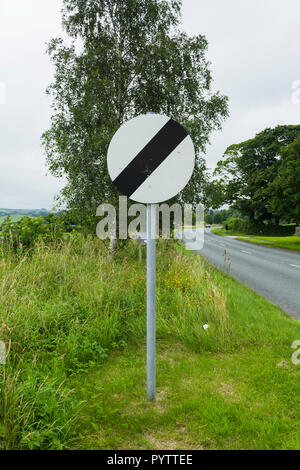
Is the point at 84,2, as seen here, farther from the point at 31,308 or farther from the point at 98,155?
the point at 31,308

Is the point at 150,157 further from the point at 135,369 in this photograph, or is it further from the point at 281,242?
the point at 281,242

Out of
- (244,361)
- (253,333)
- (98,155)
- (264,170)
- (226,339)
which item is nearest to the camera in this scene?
(244,361)

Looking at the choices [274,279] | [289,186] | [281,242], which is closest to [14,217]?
[274,279]

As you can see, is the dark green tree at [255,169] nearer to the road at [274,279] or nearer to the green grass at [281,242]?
the green grass at [281,242]

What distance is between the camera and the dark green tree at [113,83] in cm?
997

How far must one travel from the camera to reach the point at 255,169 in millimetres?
38562

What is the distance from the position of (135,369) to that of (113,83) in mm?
9497

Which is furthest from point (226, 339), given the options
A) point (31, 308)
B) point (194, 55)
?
point (194, 55)

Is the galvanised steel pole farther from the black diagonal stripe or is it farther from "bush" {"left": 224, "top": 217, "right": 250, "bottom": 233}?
"bush" {"left": 224, "top": 217, "right": 250, "bottom": 233}

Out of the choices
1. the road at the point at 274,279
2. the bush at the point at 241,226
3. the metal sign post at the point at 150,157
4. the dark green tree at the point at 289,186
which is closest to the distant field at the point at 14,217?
the road at the point at 274,279

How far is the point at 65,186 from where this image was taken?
10812mm

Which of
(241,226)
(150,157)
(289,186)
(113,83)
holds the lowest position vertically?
(241,226)

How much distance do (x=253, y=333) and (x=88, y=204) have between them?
24.6 ft

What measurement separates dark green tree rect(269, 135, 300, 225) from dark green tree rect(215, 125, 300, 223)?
10506mm
